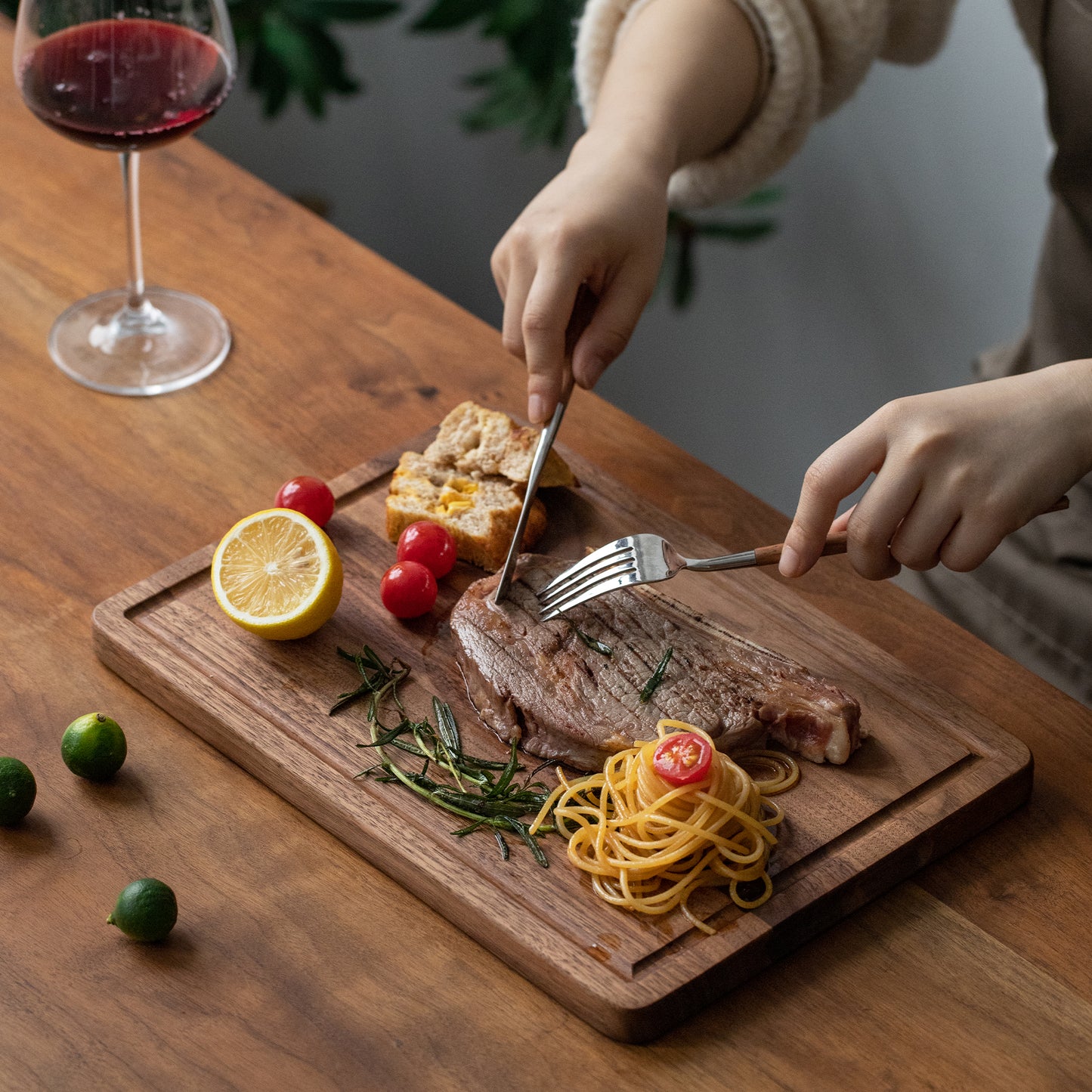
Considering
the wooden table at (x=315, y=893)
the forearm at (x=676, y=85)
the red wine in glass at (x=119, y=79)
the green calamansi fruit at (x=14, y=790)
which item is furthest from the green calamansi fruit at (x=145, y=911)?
the forearm at (x=676, y=85)

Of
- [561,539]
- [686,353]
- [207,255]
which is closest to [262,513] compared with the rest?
[561,539]

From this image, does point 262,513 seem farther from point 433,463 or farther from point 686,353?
point 686,353

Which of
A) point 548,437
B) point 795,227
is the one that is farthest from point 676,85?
point 795,227

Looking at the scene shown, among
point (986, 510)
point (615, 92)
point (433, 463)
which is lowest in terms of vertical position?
point (433, 463)

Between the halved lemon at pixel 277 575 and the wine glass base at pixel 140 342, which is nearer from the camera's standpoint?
the halved lemon at pixel 277 575

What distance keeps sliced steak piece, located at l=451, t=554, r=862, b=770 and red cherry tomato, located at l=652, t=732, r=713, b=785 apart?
0.12 meters

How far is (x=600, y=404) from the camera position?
2377mm

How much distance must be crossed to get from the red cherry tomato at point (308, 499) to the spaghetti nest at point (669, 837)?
646 millimetres

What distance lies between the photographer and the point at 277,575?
1828 mm

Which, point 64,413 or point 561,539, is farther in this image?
point 64,413

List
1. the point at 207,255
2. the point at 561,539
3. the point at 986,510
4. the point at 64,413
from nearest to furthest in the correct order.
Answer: the point at 986,510 < the point at 561,539 < the point at 64,413 < the point at 207,255

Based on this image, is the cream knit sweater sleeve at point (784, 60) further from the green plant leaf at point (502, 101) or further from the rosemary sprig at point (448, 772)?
the green plant leaf at point (502, 101)

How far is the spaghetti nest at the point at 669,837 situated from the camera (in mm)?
1527

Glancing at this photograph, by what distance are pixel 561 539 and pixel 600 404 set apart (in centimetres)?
42
